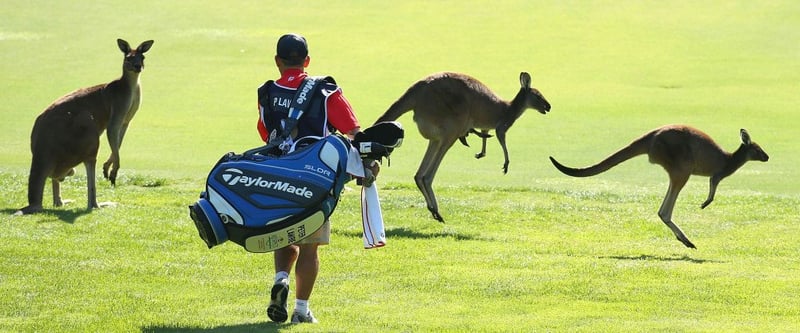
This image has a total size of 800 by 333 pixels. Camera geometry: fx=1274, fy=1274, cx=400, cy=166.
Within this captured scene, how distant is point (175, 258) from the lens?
10.5 meters

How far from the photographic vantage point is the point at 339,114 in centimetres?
743

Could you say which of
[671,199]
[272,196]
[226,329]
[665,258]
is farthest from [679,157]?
[272,196]

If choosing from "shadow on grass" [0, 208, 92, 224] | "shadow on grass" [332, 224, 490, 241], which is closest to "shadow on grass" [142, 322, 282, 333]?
"shadow on grass" [332, 224, 490, 241]

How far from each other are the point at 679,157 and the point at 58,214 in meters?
6.22

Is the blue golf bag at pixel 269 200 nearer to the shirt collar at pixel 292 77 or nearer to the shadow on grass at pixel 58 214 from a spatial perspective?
the shirt collar at pixel 292 77

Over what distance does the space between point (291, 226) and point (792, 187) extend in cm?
1200

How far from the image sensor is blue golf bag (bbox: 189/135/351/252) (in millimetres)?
6926

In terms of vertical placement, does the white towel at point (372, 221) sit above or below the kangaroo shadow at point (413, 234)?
above

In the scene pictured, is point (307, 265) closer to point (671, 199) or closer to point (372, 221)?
point (372, 221)

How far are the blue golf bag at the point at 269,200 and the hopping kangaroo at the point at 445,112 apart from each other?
21.4 feet

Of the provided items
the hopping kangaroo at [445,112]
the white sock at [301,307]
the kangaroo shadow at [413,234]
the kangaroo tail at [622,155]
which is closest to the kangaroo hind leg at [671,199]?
the kangaroo tail at [622,155]

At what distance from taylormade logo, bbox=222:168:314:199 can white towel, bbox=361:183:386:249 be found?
1.83 ft

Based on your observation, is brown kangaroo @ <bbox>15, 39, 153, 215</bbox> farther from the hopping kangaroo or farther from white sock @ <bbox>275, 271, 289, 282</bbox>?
white sock @ <bbox>275, 271, 289, 282</bbox>

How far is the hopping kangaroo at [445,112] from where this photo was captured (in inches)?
546
